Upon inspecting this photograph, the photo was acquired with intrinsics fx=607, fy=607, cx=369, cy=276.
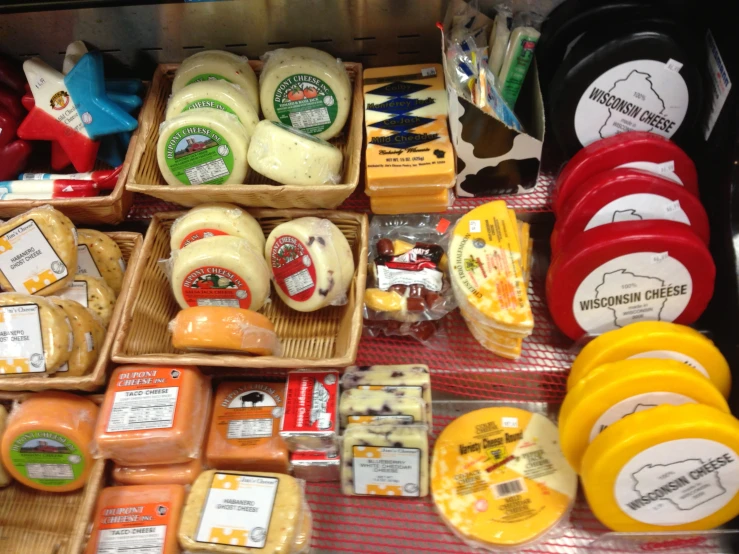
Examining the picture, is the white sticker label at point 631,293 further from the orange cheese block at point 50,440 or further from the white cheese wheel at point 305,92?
the orange cheese block at point 50,440

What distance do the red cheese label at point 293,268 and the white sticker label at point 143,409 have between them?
41 cm

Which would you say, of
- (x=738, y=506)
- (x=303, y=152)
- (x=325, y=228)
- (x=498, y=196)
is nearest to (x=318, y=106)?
(x=303, y=152)

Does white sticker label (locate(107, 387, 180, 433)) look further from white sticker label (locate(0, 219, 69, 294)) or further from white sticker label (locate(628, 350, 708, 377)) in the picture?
white sticker label (locate(628, 350, 708, 377))

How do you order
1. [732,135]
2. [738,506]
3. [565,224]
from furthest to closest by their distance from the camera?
1. [565,224]
2. [732,135]
3. [738,506]

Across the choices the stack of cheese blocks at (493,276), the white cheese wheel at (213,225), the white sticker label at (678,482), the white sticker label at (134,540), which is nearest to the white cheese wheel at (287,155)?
the white cheese wheel at (213,225)

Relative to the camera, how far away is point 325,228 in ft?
5.41

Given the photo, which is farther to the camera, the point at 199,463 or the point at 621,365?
the point at 199,463

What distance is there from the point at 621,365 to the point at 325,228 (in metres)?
0.81

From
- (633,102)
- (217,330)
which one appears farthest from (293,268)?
(633,102)

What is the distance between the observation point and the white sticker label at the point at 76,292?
5.51 ft

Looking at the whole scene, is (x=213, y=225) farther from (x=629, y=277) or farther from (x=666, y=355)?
(x=666, y=355)

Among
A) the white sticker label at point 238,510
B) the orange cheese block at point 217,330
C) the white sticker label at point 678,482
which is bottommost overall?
the white sticker label at point 238,510

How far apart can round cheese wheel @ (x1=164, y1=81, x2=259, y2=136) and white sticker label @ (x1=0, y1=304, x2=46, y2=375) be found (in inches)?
26.0

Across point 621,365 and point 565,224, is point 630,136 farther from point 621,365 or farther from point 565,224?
point 621,365
